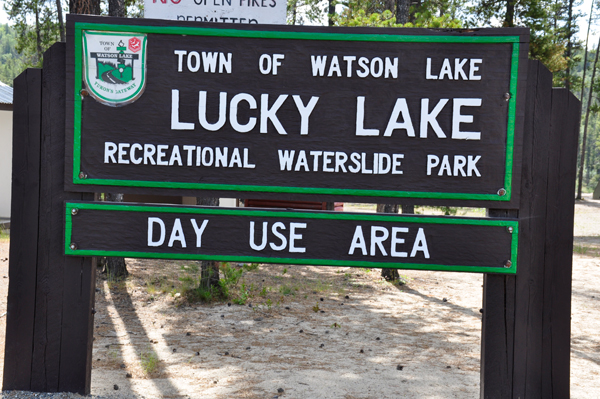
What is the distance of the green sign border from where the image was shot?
136 inches

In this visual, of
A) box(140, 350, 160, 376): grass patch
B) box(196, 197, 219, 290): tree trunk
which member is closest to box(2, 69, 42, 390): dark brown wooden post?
box(140, 350, 160, 376): grass patch

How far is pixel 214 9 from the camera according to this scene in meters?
4.80

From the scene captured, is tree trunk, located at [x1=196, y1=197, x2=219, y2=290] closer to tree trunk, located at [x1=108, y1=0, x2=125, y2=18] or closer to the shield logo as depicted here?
the shield logo

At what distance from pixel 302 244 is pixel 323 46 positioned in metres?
1.30

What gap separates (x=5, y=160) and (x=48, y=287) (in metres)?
14.0

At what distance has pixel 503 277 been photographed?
3562 mm

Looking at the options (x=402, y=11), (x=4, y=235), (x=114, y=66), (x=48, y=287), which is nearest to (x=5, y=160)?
(x=4, y=235)

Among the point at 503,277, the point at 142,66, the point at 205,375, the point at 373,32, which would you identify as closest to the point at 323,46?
the point at 373,32

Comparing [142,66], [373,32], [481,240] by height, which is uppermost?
[373,32]

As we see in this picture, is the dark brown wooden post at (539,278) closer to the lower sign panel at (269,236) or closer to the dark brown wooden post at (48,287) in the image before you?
the lower sign panel at (269,236)

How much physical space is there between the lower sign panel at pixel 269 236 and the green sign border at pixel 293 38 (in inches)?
5.7

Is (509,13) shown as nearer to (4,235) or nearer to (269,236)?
(4,235)

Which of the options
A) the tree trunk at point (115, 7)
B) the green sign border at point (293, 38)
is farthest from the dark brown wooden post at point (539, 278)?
A: the tree trunk at point (115, 7)

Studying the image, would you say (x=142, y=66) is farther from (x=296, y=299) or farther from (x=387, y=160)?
(x=296, y=299)
